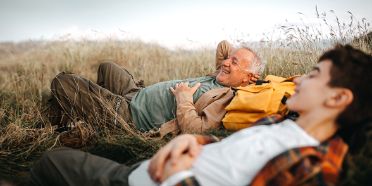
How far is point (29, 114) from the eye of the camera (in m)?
4.78

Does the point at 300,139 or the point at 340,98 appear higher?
the point at 340,98

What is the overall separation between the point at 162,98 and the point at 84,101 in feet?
3.03

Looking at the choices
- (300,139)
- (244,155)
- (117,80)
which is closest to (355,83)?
(300,139)

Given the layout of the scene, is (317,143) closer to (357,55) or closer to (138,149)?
(357,55)

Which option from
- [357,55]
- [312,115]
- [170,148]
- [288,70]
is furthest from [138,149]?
[288,70]

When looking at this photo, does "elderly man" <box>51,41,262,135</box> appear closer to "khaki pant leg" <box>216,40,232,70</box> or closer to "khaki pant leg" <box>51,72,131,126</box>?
"khaki pant leg" <box>51,72,131,126</box>

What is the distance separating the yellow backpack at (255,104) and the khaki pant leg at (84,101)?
1.47 m

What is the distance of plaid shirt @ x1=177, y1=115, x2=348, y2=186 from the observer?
1.93 m

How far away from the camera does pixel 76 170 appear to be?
255cm

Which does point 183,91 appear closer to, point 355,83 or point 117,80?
point 117,80

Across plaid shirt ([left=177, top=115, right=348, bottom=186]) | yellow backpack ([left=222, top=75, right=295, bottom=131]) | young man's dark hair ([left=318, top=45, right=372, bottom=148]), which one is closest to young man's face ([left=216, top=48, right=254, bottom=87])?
yellow backpack ([left=222, top=75, right=295, bottom=131])

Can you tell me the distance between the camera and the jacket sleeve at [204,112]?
12.3ft

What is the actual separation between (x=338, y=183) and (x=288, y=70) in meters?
4.03

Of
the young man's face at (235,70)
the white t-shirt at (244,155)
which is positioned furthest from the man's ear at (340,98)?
the young man's face at (235,70)
